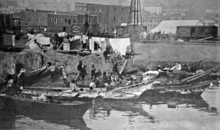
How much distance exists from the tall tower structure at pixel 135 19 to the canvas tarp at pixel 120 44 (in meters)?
0.15

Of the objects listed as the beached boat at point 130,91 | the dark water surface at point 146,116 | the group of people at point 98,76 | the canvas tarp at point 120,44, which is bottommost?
the dark water surface at point 146,116

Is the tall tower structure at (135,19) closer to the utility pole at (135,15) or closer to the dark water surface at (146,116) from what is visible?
the utility pole at (135,15)

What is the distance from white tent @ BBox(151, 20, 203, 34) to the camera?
14.7 feet

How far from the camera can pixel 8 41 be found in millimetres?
4375

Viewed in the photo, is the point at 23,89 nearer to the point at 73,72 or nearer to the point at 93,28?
the point at 73,72

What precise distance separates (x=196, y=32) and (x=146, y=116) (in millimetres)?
1465

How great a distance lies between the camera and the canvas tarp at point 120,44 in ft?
14.7

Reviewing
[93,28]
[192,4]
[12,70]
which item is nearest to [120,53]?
[93,28]

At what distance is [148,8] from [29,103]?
2259 mm

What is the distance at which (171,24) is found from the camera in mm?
4547

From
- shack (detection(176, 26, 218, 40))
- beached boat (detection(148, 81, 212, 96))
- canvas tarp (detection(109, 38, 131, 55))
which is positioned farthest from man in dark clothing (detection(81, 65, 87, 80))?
shack (detection(176, 26, 218, 40))

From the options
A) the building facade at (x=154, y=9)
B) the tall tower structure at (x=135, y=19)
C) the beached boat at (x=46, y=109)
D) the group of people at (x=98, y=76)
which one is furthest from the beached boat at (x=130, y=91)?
the building facade at (x=154, y=9)

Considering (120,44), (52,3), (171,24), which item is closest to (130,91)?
(120,44)

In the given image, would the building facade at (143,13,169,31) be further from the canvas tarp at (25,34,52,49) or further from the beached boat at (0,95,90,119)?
the beached boat at (0,95,90,119)
